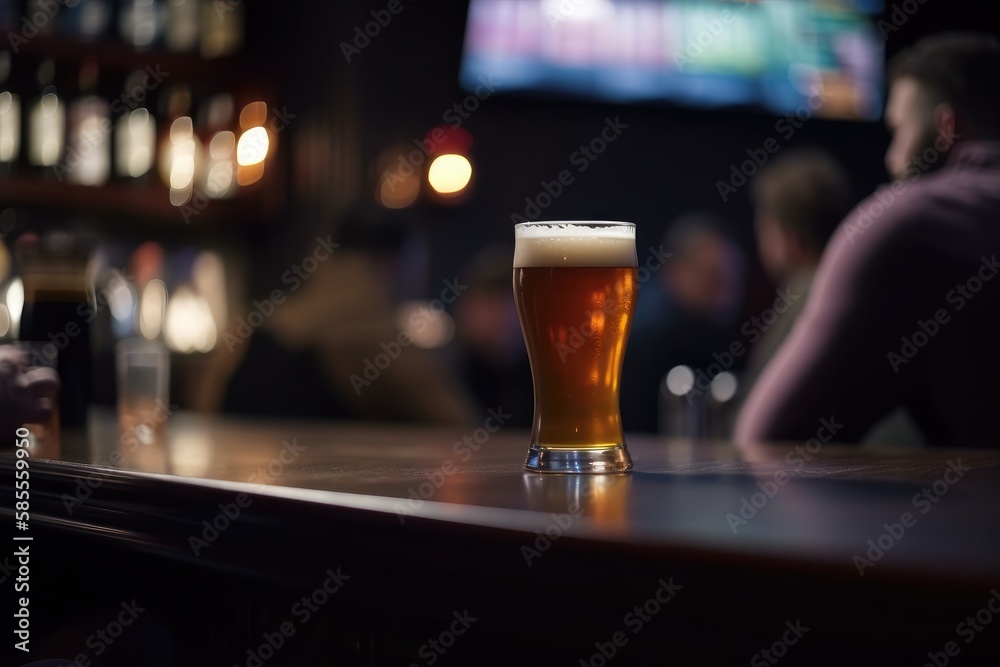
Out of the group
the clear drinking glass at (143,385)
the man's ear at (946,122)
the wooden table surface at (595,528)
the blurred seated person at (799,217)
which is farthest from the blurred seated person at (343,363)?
the wooden table surface at (595,528)

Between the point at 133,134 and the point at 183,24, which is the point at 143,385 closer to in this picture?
the point at 133,134

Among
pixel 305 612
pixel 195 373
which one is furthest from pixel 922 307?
pixel 195 373

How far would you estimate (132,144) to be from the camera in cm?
406

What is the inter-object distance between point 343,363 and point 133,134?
1.73m

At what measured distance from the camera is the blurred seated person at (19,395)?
1152 millimetres

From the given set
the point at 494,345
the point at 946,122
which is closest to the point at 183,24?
the point at 494,345

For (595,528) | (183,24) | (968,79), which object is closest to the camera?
(595,528)

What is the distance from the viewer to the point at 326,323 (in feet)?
9.98

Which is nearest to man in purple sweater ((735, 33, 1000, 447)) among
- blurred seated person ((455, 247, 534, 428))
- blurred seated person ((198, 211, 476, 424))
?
blurred seated person ((198, 211, 476, 424))

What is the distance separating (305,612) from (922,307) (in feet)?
3.71

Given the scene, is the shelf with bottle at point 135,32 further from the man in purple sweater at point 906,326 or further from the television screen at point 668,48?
the man in purple sweater at point 906,326

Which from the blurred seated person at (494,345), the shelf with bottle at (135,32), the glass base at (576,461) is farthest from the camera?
the blurred seated person at (494,345)

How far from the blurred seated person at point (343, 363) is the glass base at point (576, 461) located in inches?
77.0

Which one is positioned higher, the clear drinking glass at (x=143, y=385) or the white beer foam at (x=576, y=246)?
the white beer foam at (x=576, y=246)
